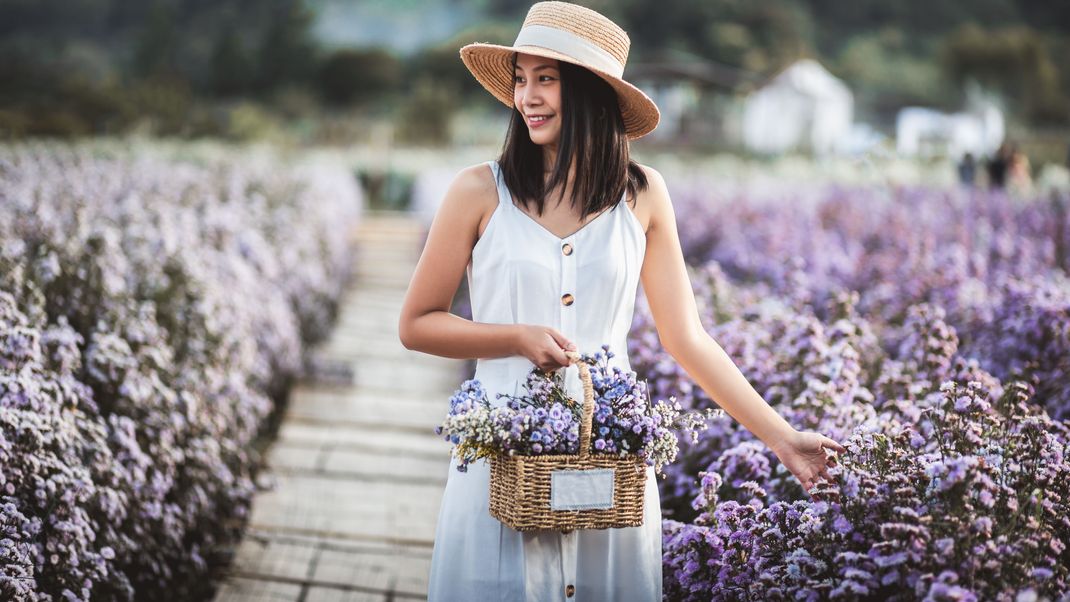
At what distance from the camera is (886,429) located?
247 centimetres

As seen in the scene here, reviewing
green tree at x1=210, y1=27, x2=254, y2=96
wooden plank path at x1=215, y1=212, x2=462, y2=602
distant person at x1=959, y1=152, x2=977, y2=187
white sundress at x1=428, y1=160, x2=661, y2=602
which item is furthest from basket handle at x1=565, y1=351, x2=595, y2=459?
green tree at x1=210, y1=27, x2=254, y2=96

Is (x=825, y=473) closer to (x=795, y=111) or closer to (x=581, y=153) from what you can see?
(x=581, y=153)

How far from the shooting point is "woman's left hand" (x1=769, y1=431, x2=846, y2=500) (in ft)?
6.47

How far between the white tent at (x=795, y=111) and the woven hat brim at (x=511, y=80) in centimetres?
4724

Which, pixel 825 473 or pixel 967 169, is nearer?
pixel 825 473

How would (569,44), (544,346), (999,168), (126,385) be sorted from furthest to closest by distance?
(999,168) → (126,385) → (569,44) → (544,346)

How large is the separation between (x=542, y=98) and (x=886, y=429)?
50.7 inches

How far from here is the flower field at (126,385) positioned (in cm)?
234

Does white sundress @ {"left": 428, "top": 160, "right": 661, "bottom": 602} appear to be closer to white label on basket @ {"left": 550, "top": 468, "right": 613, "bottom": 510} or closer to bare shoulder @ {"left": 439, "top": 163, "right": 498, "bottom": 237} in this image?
bare shoulder @ {"left": 439, "top": 163, "right": 498, "bottom": 237}

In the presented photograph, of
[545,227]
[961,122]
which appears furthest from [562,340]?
[961,122]

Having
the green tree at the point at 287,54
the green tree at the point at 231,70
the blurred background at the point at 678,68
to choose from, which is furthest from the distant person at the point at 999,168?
the green tree at the point at 287,54

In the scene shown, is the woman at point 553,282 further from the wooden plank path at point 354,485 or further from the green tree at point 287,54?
the green tree at point 287,54

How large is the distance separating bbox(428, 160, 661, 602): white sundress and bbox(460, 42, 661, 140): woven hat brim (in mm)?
253

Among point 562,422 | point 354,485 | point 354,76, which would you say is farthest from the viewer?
point 354,76
